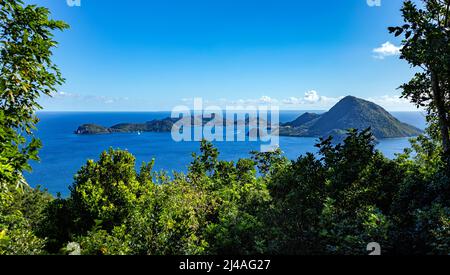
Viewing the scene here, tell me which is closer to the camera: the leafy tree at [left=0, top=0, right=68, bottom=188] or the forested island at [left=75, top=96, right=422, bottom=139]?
the leafy tree at [left=0, top=0, right=68, bottom=188]

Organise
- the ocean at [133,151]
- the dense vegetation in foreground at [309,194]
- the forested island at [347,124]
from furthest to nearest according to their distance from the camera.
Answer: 1. the forested island at [347,124]
2. the ocean at [133,151]
3. the dense vegetation in foreground at [309,194]

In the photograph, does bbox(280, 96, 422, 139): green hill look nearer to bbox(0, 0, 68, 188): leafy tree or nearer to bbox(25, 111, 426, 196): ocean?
bbox(25, 111, 426, 196): ocean

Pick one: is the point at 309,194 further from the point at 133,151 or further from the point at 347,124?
the point at 347,124

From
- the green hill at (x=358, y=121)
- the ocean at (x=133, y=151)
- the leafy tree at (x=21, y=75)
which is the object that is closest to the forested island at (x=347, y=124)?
the green hill at (x=358, y=121)

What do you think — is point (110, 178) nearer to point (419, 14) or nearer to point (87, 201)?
point (87, 201)

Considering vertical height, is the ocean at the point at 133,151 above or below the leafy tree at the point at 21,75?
below

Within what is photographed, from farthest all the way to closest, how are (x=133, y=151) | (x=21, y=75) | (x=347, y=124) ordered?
(x=347, y=124), (x=133, y=151), (x=21, y=75)

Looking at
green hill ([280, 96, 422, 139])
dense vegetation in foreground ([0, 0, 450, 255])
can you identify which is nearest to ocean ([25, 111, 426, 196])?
green hill ([280, 96, 422, 139])

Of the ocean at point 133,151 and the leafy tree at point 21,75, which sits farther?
the ocean at point 133,151

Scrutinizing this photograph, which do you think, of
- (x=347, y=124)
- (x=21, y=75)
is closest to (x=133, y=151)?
(x=347, y=124)

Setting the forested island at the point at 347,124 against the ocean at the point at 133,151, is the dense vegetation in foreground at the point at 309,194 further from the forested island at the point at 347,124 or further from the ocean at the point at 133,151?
the forested island at the point at 347,124

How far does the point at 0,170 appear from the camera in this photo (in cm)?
→ 577

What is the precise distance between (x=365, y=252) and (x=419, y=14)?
7.73m

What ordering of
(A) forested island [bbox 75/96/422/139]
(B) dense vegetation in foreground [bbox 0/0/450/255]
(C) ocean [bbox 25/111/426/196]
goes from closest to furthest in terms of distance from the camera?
(B) dense vegetation in foreground [bbox 0/0/450/255]
(C) ocean [bbox 25/111/426/196]
(A) forested island [bbox 75/96/422/139]
